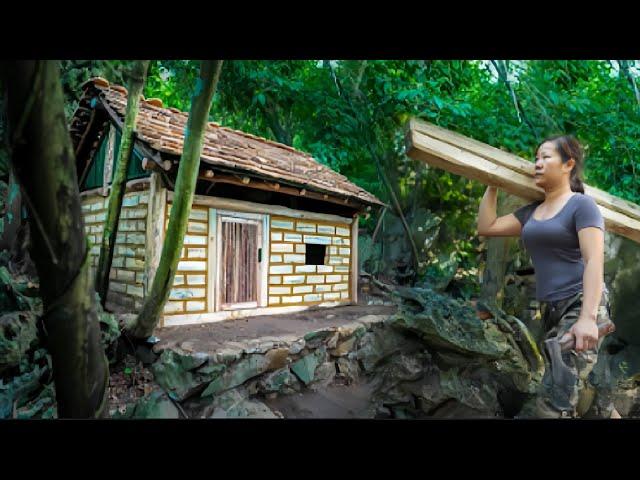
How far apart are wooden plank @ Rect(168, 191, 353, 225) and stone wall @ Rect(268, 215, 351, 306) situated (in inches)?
1.3

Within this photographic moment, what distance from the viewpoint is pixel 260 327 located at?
1.50 metres

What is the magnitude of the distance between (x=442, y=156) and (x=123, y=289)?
1349 millimetres

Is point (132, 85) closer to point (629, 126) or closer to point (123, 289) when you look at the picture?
point (123, 289)

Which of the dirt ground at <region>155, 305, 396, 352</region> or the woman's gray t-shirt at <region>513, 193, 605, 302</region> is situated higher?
the woman's gray t-shirt at <region>513, 193, 605, 302</region>

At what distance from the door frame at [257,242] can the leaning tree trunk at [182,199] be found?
0.19 metres

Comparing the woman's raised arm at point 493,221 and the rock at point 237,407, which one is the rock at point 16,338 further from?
the woman's raised arm at point 493,221

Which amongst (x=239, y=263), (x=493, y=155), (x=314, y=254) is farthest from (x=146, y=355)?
(x=493, y=155)

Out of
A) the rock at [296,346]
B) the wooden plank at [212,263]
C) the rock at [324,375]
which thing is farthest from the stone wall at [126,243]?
the rock at [324,375]

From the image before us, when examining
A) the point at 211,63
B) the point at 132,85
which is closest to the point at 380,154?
the point at 211,63

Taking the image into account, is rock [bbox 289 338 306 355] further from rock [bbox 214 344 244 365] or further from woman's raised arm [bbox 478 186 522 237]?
woman's raised arm [bbox 478 186 522 237]

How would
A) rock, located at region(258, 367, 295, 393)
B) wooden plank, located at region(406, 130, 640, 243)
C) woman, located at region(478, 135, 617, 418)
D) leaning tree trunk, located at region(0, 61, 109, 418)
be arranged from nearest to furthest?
leaning tree trunk, located at region(0, 61, 109, 418), woman, located at region(478, 135, 617, 418), wooden plank, located at region(406, 130, 640, 243), rock, located at region(258, 367, 295, 393)

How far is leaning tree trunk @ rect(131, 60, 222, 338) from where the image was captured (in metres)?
1.32

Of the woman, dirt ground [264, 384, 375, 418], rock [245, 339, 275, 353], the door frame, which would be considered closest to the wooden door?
the door frame
